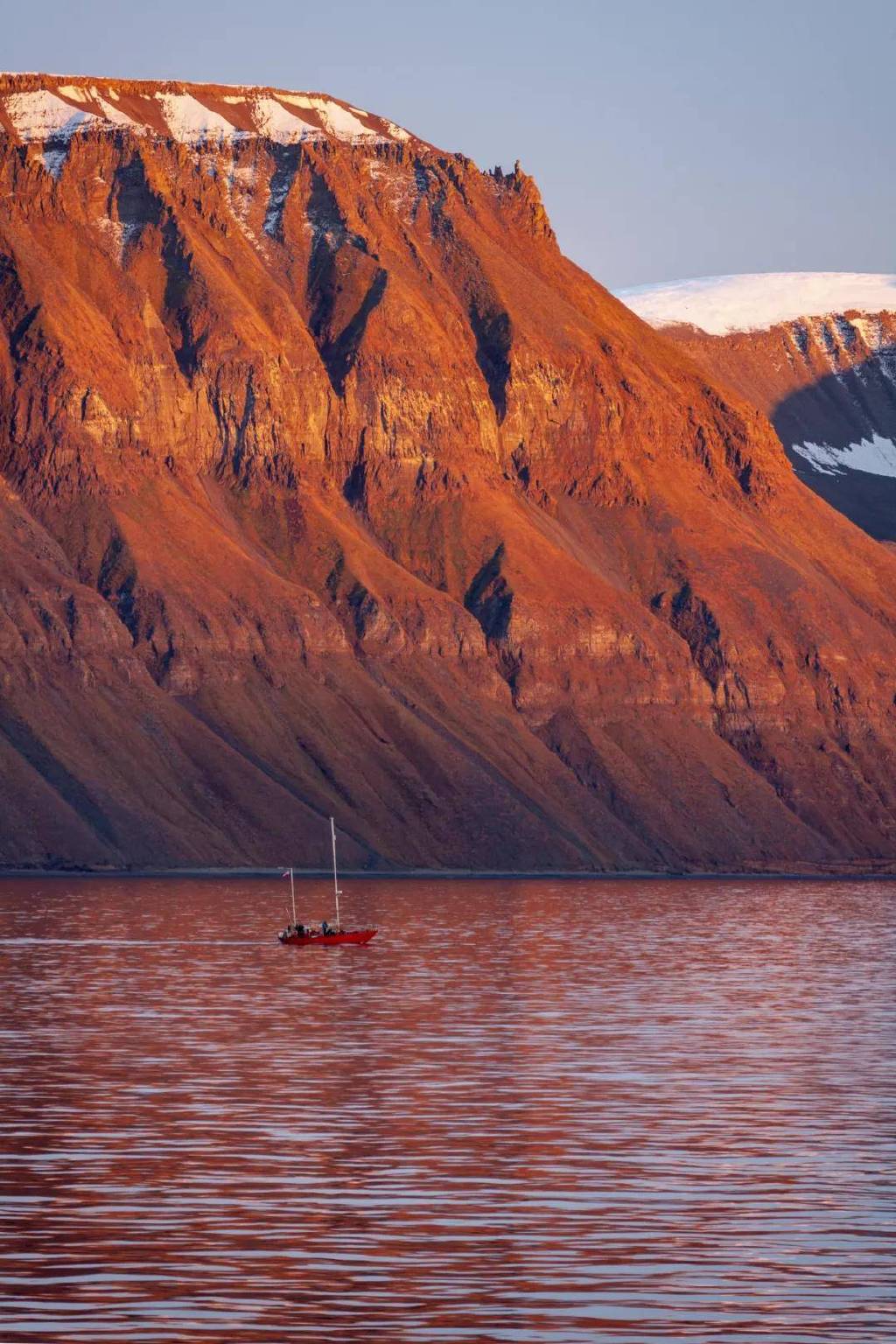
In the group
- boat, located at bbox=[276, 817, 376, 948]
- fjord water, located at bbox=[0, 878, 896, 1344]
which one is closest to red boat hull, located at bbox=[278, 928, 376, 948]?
boat, located at bbox=[276, 817, 376, 948]

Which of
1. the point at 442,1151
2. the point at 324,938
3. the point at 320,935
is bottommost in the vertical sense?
the point at 442,1151

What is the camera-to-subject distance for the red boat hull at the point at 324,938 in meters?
111

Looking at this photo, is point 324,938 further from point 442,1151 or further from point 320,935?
point 442,1151

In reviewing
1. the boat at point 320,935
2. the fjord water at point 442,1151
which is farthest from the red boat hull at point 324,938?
the fjord water at point 442,1151

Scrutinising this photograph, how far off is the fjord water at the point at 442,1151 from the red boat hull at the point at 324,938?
28.7ft

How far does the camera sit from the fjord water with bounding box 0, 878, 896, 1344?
3266 centimetres

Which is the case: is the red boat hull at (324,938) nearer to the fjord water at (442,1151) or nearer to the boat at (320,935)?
the boat at (320,935)

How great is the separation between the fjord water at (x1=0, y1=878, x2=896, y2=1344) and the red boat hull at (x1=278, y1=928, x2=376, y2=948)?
8743 millimetres

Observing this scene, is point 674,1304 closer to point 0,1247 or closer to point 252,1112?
point 0,1247

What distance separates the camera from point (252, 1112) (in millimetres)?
52469

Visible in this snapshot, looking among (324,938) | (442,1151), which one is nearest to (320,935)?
(324,938)

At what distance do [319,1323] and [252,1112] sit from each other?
21242 mm

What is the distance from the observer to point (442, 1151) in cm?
4722

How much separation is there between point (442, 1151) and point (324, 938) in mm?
64744
